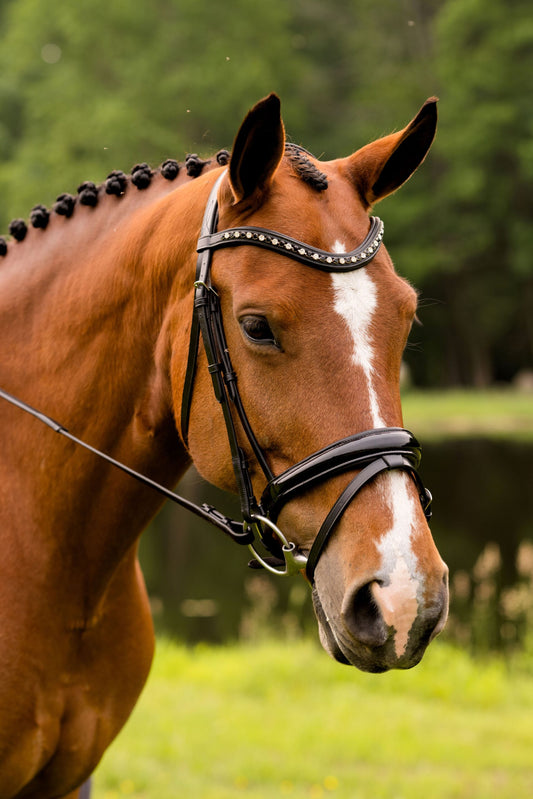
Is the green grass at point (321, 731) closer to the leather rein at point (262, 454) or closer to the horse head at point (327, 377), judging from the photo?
the leather rein at point (262, 454)

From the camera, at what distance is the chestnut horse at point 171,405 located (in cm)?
216

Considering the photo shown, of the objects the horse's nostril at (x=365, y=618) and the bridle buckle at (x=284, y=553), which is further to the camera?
the bridle buckle at (x=284, y=553)

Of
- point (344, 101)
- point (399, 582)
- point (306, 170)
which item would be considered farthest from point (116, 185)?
point (344, 101)

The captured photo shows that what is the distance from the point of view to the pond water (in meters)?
10.4

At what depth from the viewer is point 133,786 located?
18.1 feet

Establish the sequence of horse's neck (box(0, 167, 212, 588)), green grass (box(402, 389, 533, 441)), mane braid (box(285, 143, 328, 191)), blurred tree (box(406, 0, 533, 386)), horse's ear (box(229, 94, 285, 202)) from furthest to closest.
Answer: blurred tree (box(406, 0, 533, 386)) < green grass (box(402, 389, 533, 441)) < horse's neck (box(0, 167, 212, 588)) < mane braid (box(285, 143, 328, 191)) < horse's ear (box(229, 94, 285, 202))

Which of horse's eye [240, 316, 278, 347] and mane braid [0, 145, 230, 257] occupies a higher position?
mane braid [0, 145, 230, 257]

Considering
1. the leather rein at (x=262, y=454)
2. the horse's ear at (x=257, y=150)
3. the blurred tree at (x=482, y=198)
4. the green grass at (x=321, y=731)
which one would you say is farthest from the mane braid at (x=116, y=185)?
the blurred tree at (x=482, y=198)

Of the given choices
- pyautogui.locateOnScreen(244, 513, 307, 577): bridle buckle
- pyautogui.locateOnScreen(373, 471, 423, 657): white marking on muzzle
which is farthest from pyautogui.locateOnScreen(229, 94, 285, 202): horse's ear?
pyautogui.locateOnScreen(373, 471, 423, 657): white marking on muzzle

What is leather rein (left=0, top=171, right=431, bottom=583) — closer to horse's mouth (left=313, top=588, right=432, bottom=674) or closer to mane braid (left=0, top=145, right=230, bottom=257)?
horse's mouth (left=313, top=588, right=432, bottom=674)

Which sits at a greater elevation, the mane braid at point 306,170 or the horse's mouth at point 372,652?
the mane braid at point 306,170

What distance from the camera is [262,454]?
2.38 meters

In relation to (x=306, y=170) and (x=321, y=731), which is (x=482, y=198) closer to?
(x=321, y=731)

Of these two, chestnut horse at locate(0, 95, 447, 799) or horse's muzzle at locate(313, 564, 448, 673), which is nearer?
horse's muzzle at locate(313, 564, 448, 673)
